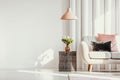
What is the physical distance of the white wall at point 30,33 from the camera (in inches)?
294

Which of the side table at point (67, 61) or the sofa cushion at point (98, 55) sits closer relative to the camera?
the sofa cushion at point (98, 55)

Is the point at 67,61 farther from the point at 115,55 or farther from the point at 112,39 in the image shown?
the point at 112,39

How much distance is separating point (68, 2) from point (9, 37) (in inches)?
72.7

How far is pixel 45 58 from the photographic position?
24.7 ft

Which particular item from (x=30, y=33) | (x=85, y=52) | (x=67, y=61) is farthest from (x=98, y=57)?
(x=30, y=33)

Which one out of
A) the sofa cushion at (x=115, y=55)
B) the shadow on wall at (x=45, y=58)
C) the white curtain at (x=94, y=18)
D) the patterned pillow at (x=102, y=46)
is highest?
the white curtain at (x=94, y=18)

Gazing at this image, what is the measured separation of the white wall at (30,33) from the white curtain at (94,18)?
1.48 ft

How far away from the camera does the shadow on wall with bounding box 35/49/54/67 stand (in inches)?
296

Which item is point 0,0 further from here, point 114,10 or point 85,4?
point 114,10

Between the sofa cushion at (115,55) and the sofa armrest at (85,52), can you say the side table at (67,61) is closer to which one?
the sofa armrest at (85,52)

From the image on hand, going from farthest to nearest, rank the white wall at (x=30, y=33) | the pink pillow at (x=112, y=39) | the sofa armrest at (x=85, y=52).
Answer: the white wall at (x=30, y=33) < the pink pillow at (x=112, y=39) < the sofa armrest at (x=85, y=52)

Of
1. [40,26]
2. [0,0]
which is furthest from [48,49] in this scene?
[0,0]

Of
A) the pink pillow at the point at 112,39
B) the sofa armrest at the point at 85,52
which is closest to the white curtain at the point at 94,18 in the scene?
the pink pillow at the point at 112,39

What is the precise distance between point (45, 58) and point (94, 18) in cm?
170
